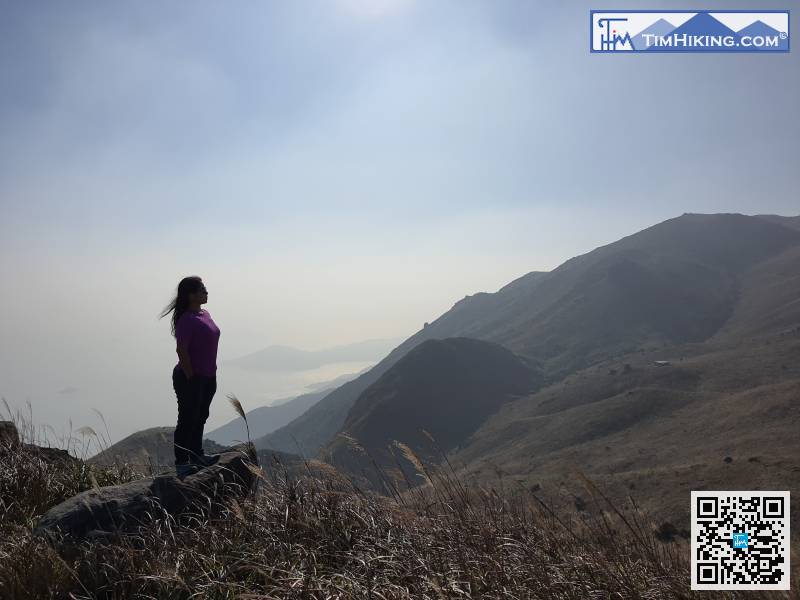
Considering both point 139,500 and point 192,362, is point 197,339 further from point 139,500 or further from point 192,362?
point 139,500

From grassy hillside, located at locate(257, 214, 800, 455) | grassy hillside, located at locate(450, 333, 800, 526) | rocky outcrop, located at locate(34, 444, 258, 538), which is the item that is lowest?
grassy hillside, located at locate(450, 333, 800, 526)

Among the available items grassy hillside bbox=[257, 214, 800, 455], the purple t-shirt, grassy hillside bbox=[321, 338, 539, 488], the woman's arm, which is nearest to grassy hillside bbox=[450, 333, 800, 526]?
grassy hillside bbox=[321, 338, 539, 488]

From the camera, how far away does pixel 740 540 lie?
3156mm

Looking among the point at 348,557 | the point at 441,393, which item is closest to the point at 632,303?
the point at 441,393

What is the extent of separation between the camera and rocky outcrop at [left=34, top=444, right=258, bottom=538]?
13.6 feet

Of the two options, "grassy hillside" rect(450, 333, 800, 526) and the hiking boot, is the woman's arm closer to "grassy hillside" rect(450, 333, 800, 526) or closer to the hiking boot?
the hiking boot

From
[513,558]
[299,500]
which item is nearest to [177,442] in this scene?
[299,500]

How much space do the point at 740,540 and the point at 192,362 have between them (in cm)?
504

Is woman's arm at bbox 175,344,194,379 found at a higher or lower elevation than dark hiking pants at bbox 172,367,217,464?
higher

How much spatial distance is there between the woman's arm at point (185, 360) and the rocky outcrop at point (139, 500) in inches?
44.4

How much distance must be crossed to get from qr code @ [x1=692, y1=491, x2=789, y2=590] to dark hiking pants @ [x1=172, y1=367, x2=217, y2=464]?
473 centimetres

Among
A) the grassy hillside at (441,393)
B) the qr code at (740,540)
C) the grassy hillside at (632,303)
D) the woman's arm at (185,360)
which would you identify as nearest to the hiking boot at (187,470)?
the woman's arm at (185,360)

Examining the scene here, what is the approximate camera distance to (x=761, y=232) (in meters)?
146

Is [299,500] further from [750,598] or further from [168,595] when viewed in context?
[750,598]
